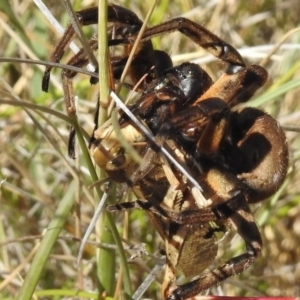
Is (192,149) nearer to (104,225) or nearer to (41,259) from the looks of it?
(104,225)

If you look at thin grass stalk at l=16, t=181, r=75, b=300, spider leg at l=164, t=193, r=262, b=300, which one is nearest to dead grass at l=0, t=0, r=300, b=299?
thin grass stalk at l=16, t=181, r=75, b=300

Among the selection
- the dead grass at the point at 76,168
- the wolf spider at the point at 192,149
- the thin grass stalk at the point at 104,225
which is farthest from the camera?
the dead grass at the point at 76,168

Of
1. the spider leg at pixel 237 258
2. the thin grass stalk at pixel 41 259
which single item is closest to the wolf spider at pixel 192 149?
the spider leg at pixel 237 258

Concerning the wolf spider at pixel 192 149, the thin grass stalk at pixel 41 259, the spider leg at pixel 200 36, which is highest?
the spider leg at pixel 200 36

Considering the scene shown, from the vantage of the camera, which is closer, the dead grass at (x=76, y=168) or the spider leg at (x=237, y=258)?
the spider leg at (x=237, y=258)

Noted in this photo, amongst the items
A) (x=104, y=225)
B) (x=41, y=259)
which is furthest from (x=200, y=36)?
(x=41, y=259)

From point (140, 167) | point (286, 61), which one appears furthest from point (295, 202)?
point (140, 167)

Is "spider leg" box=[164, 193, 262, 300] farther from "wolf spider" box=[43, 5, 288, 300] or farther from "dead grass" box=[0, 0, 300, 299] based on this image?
"dead grass" box=[0, 0, 300, 299]

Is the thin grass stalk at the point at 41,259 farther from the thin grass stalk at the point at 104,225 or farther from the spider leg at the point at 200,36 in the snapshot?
the spider leg at the point at 200,36
